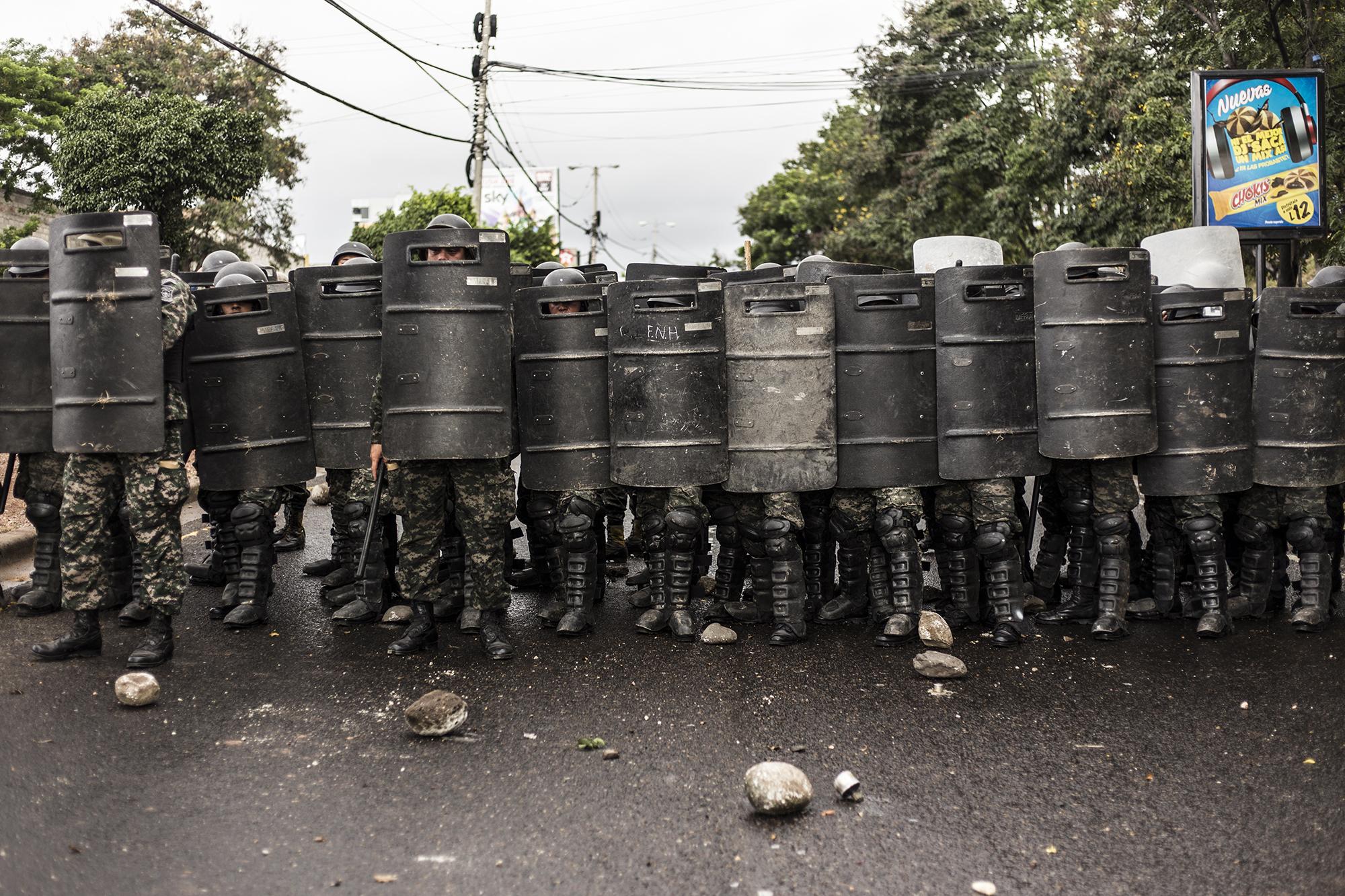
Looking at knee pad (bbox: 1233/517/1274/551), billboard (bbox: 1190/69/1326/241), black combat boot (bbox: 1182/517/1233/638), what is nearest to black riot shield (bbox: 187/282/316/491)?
black combat boot (bbox: 1182/517/1233/638)

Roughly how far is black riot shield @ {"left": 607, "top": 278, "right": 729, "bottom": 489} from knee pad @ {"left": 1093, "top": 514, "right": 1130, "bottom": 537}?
202 centimetres

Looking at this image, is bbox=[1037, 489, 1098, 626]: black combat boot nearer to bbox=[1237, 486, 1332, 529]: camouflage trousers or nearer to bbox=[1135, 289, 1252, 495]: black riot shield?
bbox=[1135, 289, 1252, 495]: black riot shield

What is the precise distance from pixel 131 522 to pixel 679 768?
299 cm

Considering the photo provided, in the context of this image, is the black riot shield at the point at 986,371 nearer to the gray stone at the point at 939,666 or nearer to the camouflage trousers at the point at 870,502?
the camouflage trousers at the point at 870,502

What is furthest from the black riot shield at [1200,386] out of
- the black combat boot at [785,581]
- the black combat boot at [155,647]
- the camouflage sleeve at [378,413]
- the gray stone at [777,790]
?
the black combat boot at [155,647]

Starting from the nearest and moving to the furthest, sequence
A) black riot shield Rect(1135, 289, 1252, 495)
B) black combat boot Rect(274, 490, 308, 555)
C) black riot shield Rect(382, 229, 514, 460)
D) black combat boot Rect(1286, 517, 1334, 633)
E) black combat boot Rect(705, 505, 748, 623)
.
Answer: black riot shield Rect(382, 229, 514, 460), black riot shield Rect(1135, 289, 1252, 495), black combat boot Rect(1286, 517, 1334, 633), black combat boot Rect(705, 505, 748, 623), black combat boot Rect(274, 490, 308, 555)

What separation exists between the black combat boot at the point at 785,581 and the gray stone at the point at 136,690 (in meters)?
Result: 2.85

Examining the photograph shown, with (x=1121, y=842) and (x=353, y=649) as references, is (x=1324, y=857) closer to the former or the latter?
(x=1121, y=842)

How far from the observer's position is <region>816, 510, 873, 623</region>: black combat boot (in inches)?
234

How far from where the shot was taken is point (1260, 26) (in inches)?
536

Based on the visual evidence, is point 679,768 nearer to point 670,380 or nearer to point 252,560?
point 670,380

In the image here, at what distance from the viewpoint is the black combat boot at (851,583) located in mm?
5934

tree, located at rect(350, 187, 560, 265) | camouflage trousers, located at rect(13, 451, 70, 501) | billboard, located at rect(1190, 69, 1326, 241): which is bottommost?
camouflage trousers, located at rect(13, 451, 70, 501)

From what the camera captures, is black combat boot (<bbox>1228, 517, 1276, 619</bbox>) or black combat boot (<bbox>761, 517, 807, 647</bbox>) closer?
black combat boot (<bbox>761, 517, 807, 647</bbox>)
